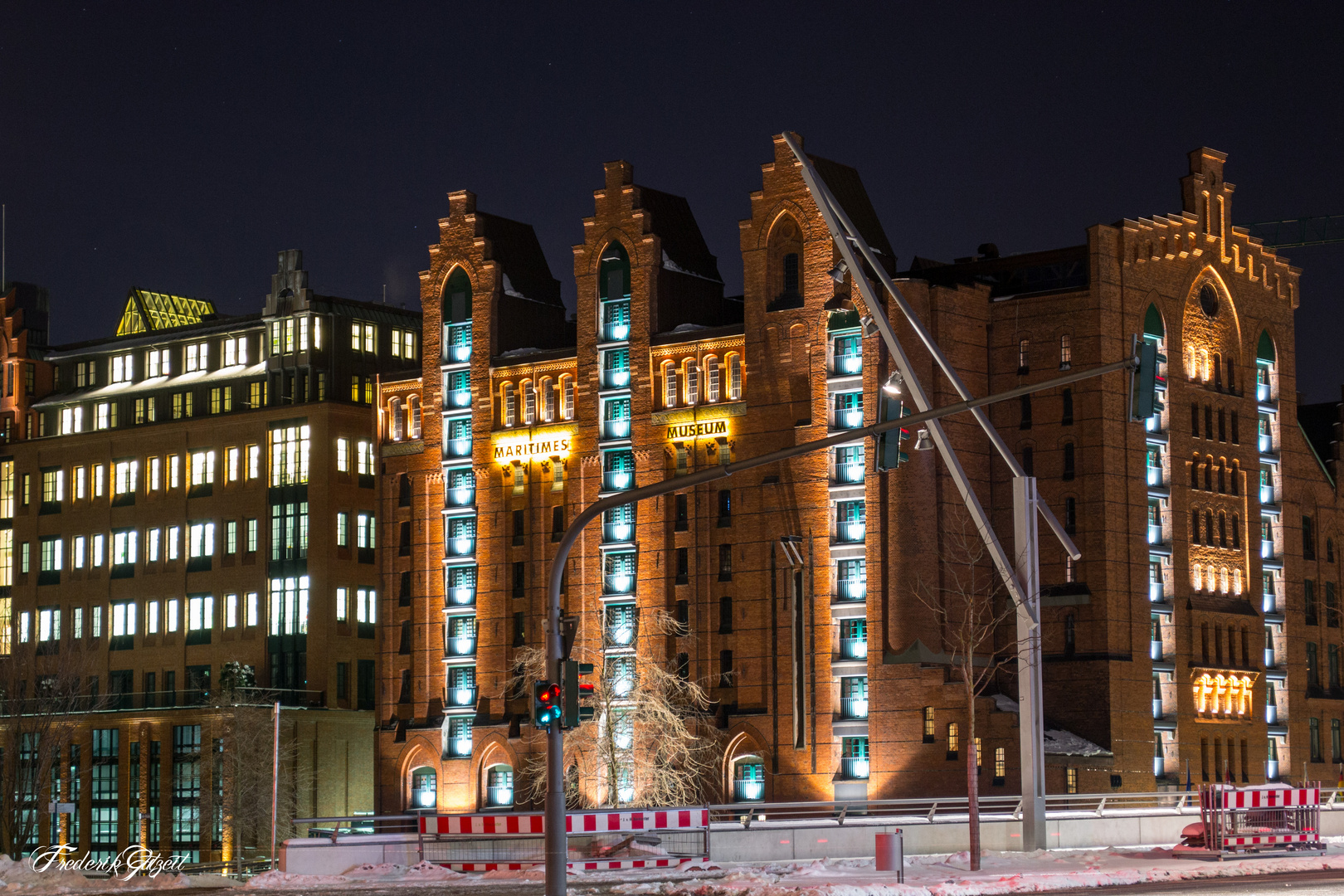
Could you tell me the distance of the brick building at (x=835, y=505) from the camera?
83062mm

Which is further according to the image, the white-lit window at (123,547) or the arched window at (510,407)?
the white-lit window at (123,547)

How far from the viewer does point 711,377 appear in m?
90.8

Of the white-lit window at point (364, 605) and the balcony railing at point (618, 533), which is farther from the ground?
the balcony railing at point (618, 533)

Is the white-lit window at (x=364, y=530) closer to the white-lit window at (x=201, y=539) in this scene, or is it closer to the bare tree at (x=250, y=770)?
the white-lit window at (x=201, y=539)

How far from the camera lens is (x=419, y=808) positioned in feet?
317

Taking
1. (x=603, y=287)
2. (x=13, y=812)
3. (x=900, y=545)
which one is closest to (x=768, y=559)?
(x=900, y=545)

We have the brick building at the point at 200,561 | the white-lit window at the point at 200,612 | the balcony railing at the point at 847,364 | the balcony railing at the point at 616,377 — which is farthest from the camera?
the white-lit window at the point at 200,612

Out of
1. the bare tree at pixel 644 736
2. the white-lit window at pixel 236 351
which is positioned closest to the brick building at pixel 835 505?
the bare tree at pixel 644 736

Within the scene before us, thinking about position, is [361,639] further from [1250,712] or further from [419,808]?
[1250,712]

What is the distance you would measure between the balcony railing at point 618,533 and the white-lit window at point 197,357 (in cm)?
3510

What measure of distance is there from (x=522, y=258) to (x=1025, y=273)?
27.0m

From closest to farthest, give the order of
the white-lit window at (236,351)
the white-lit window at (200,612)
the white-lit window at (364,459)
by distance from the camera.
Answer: the white-lit window at (364,459), the white-lit window at (200,612), the white-lit window at (236,351)

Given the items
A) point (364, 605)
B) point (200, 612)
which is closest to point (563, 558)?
point (364, 605)

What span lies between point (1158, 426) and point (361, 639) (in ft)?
152
